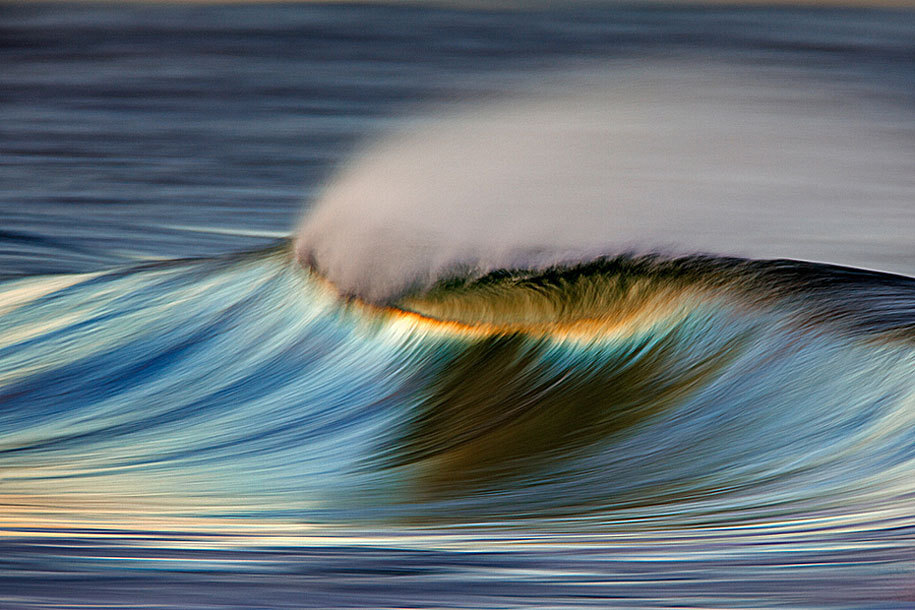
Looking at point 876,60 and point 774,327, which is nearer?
point 774,327

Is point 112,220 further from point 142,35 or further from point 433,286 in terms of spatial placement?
point 142,35

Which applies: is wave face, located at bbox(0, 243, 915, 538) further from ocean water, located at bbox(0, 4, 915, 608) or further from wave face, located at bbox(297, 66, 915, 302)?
wave face, located at bbox(297, 66, 915, 302)

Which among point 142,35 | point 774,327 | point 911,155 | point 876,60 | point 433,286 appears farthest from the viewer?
point 142,35

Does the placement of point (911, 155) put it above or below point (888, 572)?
above

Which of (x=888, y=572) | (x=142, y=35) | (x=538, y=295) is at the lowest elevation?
(x=888, y=572)

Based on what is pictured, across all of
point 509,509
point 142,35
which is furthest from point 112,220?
point 142,35

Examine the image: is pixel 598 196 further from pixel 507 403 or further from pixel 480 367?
pixel 507 403

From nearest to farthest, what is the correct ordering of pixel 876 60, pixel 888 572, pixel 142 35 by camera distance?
1. pixel 888 572
2. pixel 876 60
3. pixel 142 35

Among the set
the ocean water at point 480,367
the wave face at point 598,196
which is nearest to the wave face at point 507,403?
the ocean water at point 480,367
